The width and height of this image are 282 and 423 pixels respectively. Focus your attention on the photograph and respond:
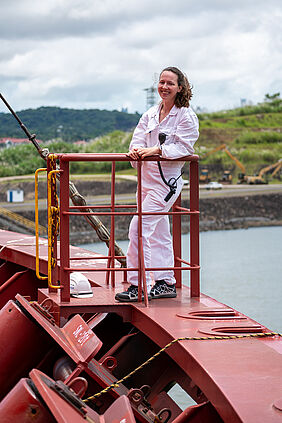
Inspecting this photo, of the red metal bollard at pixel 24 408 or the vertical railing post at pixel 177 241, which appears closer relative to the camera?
the red metal bollard at pixel 24 408

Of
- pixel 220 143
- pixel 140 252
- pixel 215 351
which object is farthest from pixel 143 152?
pixel 220 143

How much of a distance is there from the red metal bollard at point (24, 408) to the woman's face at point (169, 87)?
Result: 7.22ft

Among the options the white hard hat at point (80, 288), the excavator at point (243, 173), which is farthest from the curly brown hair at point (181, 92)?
the excavator at point (243, 173)

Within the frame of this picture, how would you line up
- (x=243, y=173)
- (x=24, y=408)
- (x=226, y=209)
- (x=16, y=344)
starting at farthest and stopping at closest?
(x=243, y=173)
(x=226, y=209)
(x=16, y=344)
(x=24, y=408)

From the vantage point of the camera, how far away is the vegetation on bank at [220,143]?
60.6 metres

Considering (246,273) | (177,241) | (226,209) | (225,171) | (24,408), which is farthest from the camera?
(225,171)

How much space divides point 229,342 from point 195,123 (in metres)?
1.60

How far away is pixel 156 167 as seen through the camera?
181 inches

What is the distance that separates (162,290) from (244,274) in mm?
23198

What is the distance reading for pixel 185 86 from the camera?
4.64m

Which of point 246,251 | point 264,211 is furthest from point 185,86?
point 264,211

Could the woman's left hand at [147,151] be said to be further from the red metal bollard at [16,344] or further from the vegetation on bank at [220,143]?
the vegetation on bank at [220,143]

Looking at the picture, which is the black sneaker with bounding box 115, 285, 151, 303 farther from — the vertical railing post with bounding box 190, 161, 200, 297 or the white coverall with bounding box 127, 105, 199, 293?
the vertical railing post with bounding box 190, 161, 200, 297

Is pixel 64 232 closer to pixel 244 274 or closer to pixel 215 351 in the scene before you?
pixel 215 351
